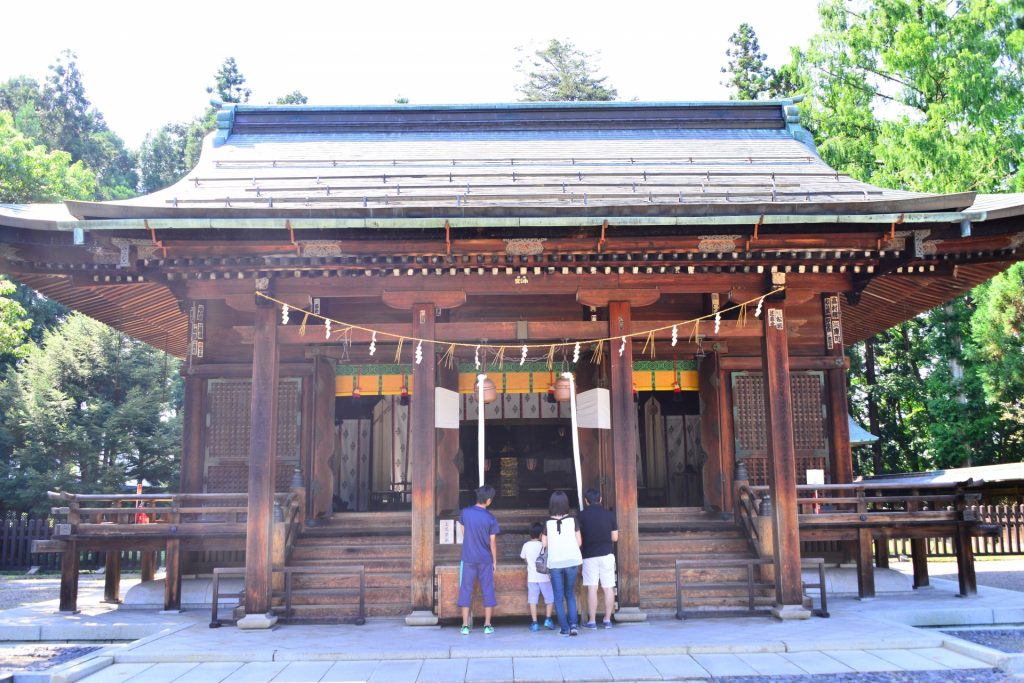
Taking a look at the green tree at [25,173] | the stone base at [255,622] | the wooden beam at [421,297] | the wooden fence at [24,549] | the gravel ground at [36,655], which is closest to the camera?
the gravel ground at [36,655]

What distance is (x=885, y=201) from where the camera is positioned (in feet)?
30.1

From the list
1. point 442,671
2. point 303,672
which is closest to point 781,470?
point 442,671

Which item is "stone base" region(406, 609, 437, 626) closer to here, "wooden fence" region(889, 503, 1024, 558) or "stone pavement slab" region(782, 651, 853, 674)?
"stone pavement slab" region(782, 651, 853, 674)

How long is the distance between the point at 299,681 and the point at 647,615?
14.4ft

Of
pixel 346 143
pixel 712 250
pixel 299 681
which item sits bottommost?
pixel 299 681

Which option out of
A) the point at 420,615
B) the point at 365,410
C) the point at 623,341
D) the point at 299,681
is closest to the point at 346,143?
the point at 365,410

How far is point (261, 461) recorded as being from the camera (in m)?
9.84

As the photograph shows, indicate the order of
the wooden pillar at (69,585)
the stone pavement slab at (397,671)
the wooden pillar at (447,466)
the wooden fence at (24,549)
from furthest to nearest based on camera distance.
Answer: the wooden fence at (24,549)
the wooden pillar at (447,466)
the wooden pillar at (69,585)
the stone pavement slab at (397,671)

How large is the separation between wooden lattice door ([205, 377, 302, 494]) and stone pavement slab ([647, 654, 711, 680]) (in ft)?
22.5

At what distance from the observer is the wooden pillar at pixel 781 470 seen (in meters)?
9.78

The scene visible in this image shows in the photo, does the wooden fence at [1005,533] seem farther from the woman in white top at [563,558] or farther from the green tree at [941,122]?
the woman in white top at [563,558]

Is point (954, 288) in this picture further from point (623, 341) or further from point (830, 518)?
point (623, 341)

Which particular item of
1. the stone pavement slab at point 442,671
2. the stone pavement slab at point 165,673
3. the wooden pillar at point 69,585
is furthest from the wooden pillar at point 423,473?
the wooden pillar at point 69,585

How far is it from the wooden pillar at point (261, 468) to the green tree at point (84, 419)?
16.0 metres
